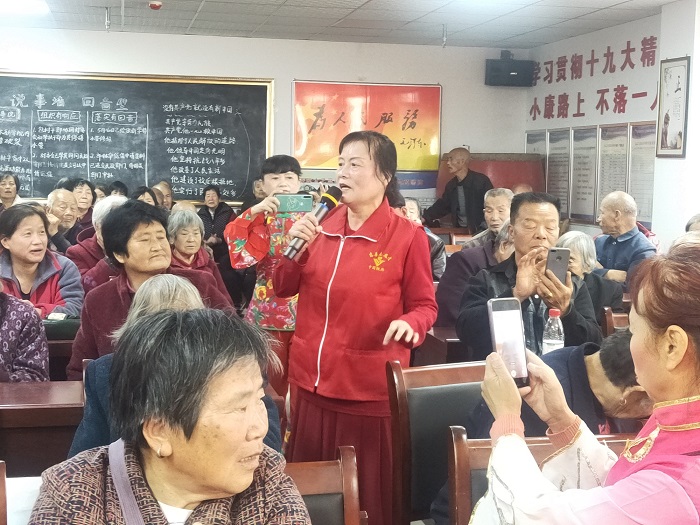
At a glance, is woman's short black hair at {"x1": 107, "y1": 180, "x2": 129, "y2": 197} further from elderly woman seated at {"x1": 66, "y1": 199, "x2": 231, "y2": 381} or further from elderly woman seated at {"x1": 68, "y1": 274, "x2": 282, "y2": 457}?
elderly woman seated at {"x1": 68, "y1": 274, "x2": 282, "y2": 457}

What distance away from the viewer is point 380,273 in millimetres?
2592

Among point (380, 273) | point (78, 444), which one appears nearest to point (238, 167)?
point (380, 273)

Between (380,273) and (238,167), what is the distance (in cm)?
656

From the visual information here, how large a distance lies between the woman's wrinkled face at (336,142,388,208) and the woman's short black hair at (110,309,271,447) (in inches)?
52.5

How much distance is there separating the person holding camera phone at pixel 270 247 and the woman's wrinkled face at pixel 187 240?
1169 mm

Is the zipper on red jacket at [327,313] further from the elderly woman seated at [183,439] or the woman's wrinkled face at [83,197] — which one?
the woman's wrinkled face at [83,197]

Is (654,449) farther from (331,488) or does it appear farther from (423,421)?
(423,421)

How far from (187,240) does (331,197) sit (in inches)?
85.2

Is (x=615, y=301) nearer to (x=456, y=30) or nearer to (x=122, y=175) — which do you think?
(x=456, y=30)

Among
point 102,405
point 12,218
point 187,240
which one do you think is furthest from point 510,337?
point 187,240

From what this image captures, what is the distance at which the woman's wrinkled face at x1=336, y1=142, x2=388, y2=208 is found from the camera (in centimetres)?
265

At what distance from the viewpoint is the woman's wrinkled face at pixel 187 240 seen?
4.82 metres

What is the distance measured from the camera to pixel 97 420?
6.02 feet

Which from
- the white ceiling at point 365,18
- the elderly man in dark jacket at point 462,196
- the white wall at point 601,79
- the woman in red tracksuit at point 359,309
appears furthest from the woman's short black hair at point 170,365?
the elderly man in dark jacket at point 462,196
